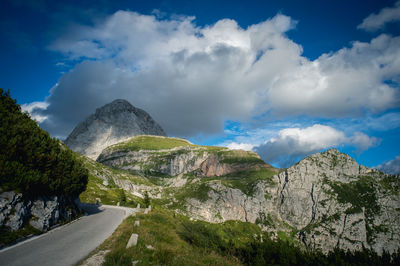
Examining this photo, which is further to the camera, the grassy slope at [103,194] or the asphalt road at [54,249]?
the grassy slope at [103,194]

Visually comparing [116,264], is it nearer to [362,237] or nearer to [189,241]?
[189,241]

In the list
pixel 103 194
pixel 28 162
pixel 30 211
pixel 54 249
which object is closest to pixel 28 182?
pixel 30 211

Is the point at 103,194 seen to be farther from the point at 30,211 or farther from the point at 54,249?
the point at 54,249

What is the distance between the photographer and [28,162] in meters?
21.7

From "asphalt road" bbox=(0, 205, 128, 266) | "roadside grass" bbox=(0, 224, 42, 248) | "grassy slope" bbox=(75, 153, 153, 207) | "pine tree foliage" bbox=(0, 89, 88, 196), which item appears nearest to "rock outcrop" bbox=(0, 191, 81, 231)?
"roadside grass" bbox=(0, 224, 42, 248)

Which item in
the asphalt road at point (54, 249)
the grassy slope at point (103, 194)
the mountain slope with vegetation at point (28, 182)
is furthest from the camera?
the grassy slope at point (103, 194)

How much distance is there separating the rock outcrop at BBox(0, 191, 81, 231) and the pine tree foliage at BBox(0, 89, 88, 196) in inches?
32.5

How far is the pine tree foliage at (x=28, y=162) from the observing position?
1862 cm

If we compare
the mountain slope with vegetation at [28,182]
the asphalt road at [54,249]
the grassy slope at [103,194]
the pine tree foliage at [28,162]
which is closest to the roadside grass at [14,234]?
the mountain slope with vegetation at [28,182]

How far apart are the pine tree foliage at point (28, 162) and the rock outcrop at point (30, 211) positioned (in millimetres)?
825

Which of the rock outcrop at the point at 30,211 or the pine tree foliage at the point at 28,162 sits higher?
the pine tree foliage at the point at 28,162

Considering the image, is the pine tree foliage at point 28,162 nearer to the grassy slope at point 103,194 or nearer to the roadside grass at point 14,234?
the roadside grass at point 14,234

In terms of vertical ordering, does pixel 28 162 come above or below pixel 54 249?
above

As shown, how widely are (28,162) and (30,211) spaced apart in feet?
17.3
